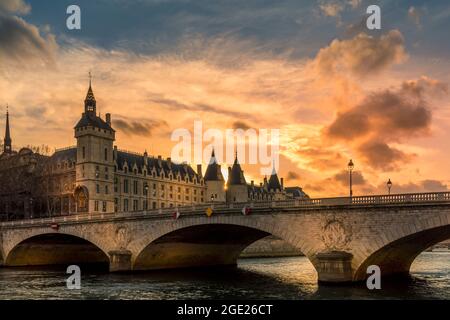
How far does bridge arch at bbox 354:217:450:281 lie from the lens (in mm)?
43562

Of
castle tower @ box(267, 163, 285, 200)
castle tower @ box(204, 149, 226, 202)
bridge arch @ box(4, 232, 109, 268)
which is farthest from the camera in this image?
castle tower @ box(267, 163, 285, 200)

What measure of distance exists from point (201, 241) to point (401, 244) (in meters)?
28.8

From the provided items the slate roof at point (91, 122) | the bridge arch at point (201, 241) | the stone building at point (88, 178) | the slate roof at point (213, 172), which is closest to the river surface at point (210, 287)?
the bridge arch at point (201, 241)

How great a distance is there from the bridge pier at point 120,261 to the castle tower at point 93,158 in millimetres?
50719

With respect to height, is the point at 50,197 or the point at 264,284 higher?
the point at 50,197

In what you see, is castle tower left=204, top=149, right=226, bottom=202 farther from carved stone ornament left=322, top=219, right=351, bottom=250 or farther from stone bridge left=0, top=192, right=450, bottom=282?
carved stone ornament left=322, top=219, right=351, bottom=250

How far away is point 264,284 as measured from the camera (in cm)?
5334

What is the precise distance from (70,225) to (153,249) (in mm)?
14317

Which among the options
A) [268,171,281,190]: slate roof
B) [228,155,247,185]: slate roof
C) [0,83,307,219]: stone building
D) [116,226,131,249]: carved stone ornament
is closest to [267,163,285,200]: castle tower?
[268,171,281,190]: slate roof

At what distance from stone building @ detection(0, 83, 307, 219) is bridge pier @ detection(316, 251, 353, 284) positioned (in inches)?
2259

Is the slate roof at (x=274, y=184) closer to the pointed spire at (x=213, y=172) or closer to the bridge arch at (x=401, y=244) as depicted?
the pointed spire at (x=213, y=172)
